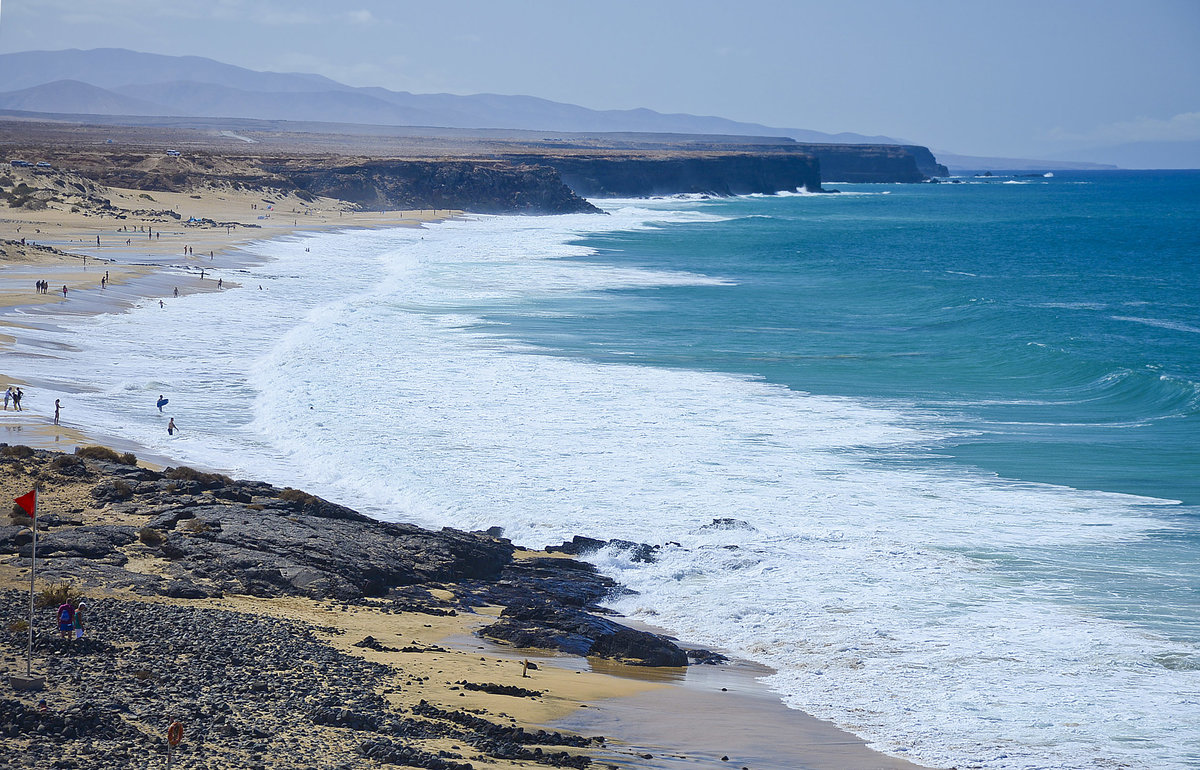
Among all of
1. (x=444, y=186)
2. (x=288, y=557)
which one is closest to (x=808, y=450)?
(x=288, y=557)

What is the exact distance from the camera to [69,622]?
484 inches

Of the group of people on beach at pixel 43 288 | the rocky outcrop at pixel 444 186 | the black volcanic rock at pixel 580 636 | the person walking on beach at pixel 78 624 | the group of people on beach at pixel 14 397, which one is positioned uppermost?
the rocky outcrop at pixel 444 186

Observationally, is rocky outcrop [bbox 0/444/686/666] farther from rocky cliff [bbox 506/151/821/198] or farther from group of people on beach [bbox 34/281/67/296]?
rocky cliff [bbox 506/151/821/198]

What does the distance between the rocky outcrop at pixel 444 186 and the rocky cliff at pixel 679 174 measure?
1123 cm

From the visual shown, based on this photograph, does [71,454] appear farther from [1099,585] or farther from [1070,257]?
[1070,257]

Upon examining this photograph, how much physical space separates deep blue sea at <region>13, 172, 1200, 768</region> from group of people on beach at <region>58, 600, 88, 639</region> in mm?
7650

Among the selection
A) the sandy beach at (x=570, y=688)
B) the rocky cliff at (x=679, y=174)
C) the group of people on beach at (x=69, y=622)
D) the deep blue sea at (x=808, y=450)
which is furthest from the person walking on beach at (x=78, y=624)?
the rocky cliff at (x=679, y=174)

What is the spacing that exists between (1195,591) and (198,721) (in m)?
14.3

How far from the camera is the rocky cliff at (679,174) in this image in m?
150

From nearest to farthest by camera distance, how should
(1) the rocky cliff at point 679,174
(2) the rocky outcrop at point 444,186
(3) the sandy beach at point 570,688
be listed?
(3) the sandy beach at point 570,688 → (2) the rocky outcrop at point 444,186 → (1) the rocky cliff at point 679,174

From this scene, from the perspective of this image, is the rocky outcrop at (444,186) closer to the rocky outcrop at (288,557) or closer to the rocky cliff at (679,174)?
the rocky cliff at (679,174)

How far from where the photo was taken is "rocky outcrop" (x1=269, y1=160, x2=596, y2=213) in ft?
350

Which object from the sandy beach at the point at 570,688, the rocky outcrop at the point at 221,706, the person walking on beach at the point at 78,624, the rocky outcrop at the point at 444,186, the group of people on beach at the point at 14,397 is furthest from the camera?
the rocky outcrop at the point at 444,186

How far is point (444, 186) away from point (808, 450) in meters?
95.4
